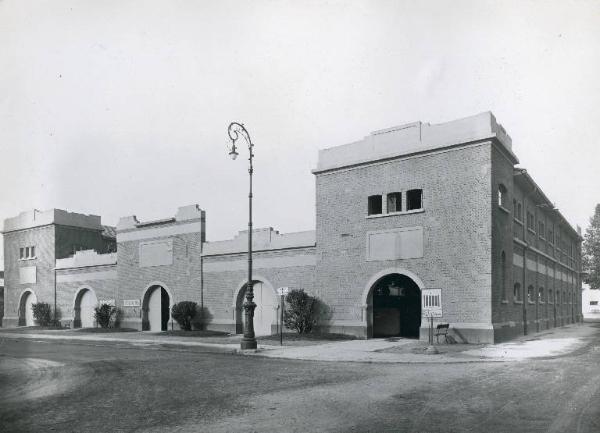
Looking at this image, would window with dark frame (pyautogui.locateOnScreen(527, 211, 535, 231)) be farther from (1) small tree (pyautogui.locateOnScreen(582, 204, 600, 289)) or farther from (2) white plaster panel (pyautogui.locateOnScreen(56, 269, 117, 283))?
(2) white plaster panel (pyautogui.locateOnScreen(56, 269, 117, 283))

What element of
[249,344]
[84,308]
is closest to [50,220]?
[84,308]

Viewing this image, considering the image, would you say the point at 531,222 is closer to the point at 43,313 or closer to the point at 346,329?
the point at 346,329

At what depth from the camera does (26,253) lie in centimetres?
4275

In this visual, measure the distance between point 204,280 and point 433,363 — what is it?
18.3 m

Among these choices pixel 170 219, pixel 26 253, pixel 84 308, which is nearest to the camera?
pixel 170 219

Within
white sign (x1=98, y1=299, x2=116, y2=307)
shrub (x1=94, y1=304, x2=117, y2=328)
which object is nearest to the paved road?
shrub (x1=94, y1=304, x2=117, y2=328)

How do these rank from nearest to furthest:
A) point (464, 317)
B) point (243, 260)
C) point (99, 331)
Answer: point (464, 317), point (243, 260), point (99, 331)

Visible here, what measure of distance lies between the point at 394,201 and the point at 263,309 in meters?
9.14

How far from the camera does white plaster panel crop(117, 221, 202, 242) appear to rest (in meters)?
31.8

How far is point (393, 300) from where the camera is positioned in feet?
86.8

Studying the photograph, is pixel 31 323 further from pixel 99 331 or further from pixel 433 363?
pixel 433 363

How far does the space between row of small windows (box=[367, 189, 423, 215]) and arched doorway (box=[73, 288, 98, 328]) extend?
73.6ft

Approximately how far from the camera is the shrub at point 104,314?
35438 mm

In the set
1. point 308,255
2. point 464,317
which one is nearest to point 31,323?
point 308,255
